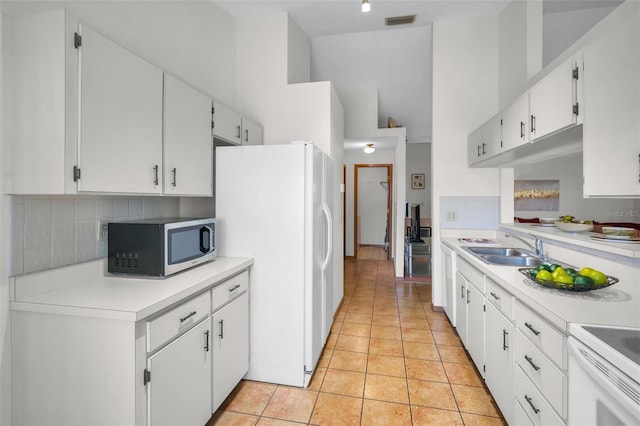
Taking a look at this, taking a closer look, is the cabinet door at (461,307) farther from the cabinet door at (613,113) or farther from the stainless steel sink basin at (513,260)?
the cabinet door at (613,113)

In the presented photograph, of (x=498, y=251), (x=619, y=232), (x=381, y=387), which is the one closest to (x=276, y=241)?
(x=381, y=387)

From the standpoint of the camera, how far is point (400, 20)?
3307 millimetres

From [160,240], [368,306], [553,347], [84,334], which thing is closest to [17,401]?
[84,334]

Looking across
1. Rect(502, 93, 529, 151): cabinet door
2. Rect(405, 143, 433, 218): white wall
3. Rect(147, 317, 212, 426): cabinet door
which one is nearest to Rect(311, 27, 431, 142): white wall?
Rect(502, 93, 529, 151): cabinet door

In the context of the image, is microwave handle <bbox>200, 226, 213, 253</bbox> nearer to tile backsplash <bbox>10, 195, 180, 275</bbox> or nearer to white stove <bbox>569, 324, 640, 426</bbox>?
tile backsplash <bbox>10, 195, 180, 275</bbox>

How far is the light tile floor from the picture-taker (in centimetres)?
184

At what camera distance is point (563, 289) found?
1460 mm

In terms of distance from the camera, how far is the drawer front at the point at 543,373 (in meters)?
1.15

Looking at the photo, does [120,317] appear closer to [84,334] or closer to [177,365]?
[84,334]

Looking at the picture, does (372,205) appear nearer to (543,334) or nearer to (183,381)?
(543,334)

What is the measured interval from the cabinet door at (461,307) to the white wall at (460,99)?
71 cm

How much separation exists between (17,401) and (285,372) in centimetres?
135

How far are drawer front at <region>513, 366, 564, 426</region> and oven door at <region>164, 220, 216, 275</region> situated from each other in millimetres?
1827

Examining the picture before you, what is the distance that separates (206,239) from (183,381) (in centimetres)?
83
